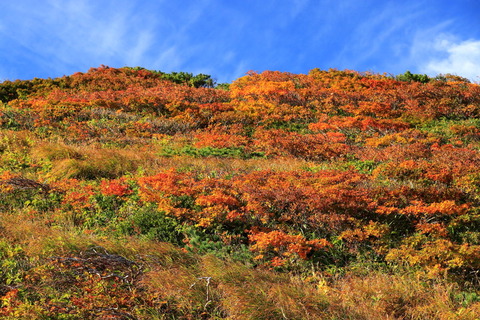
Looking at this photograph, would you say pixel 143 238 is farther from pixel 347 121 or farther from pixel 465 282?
pixel 347 121

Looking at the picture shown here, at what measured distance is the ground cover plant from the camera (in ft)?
18.1

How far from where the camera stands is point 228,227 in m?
8.66

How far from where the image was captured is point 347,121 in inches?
899

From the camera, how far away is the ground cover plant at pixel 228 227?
553 centimetres

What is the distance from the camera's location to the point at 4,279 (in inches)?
241

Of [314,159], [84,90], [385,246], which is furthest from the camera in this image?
[84,90]

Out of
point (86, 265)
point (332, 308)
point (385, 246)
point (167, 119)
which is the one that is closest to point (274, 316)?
point (332, 308)

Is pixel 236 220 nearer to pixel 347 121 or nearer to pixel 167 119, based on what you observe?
pixel 167 119

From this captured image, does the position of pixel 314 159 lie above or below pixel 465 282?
above

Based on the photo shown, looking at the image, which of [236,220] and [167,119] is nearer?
[236,220]

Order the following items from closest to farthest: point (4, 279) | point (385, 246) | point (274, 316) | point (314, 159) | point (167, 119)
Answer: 1. point (274, 316)
2. point (4, 279)
3. point (385, 246)
4. point (314, 159)
5. point (167, 119)

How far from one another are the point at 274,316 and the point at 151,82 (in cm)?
2985

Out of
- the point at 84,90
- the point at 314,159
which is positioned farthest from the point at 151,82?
the point at 314,159

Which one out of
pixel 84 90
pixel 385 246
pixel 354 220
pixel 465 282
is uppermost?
pixel 84 90
